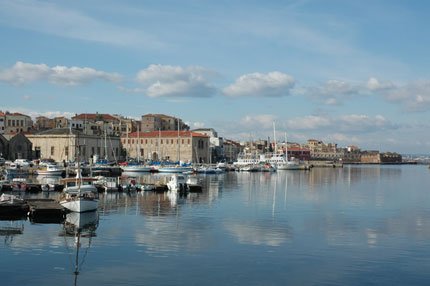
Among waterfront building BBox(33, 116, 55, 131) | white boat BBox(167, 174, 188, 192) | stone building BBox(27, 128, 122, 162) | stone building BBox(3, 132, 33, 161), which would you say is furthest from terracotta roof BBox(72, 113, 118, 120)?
white boat BBox(167, 174, 188, 192)

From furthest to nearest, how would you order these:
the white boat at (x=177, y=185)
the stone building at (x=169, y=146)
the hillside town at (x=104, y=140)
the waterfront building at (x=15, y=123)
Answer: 1. the waterfront building at (x=15, y=123)
2. the stone building at (x=169, y=146)
3. the hillside town at (x=104, y=140)
4. the white boat at (x=177, y=185)

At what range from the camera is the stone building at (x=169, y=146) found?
130m

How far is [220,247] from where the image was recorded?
78.2 ft

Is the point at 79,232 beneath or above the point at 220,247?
→ above

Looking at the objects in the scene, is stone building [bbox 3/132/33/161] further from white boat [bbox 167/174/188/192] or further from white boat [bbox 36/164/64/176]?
white boat [bbox 167/174/188/192]

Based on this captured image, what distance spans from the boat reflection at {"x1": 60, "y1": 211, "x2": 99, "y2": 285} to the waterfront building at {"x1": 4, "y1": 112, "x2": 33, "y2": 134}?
10841 centimetres

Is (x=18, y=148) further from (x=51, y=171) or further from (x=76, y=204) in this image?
(x=76, y=204)

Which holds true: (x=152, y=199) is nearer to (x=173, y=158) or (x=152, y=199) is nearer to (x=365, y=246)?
(x=365, y=246)

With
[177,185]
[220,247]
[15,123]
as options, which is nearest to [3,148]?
[15,123]

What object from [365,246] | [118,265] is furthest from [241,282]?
[365,246]

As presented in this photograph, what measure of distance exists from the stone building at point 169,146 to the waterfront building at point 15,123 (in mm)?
26846

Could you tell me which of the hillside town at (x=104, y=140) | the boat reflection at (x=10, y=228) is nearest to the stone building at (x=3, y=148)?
the hillside town at (x=104, y=140)

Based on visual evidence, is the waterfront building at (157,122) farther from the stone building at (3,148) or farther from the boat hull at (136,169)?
the stone building at (3,148)

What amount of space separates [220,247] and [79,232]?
8665 mm
